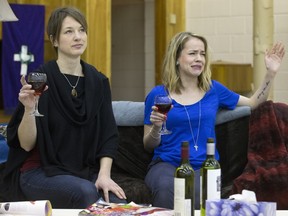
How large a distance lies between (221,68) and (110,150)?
3464mm

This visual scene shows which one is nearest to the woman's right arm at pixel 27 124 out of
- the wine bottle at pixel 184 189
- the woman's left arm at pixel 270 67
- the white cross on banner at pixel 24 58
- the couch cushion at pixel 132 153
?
the couch cushion at pixel 132 153

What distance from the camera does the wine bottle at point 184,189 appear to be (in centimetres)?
184

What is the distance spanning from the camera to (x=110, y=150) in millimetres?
2951

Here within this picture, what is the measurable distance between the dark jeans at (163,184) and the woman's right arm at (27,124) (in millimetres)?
653

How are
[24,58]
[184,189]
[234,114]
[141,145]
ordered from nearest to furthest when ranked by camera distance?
[184,189], [234,114], [141,145], [24,58]

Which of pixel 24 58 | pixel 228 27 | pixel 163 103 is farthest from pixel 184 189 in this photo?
pixel 228 27

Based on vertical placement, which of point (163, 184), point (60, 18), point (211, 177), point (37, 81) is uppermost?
point (60, 18)

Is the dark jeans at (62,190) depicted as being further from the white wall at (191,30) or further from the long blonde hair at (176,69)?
the white wall at (191,30)

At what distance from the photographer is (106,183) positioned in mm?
2795

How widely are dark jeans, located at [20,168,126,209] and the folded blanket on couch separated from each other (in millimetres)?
768

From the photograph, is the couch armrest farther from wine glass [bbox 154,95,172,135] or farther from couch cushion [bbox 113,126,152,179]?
wine glass [bbox 154,95,172,135]

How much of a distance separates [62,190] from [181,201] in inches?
39.0

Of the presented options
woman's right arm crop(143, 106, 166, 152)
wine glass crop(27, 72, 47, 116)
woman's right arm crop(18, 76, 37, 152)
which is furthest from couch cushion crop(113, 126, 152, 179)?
wine glass crop(27, 72, 47, 116)

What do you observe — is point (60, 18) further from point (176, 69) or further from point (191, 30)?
point (191, 30)
